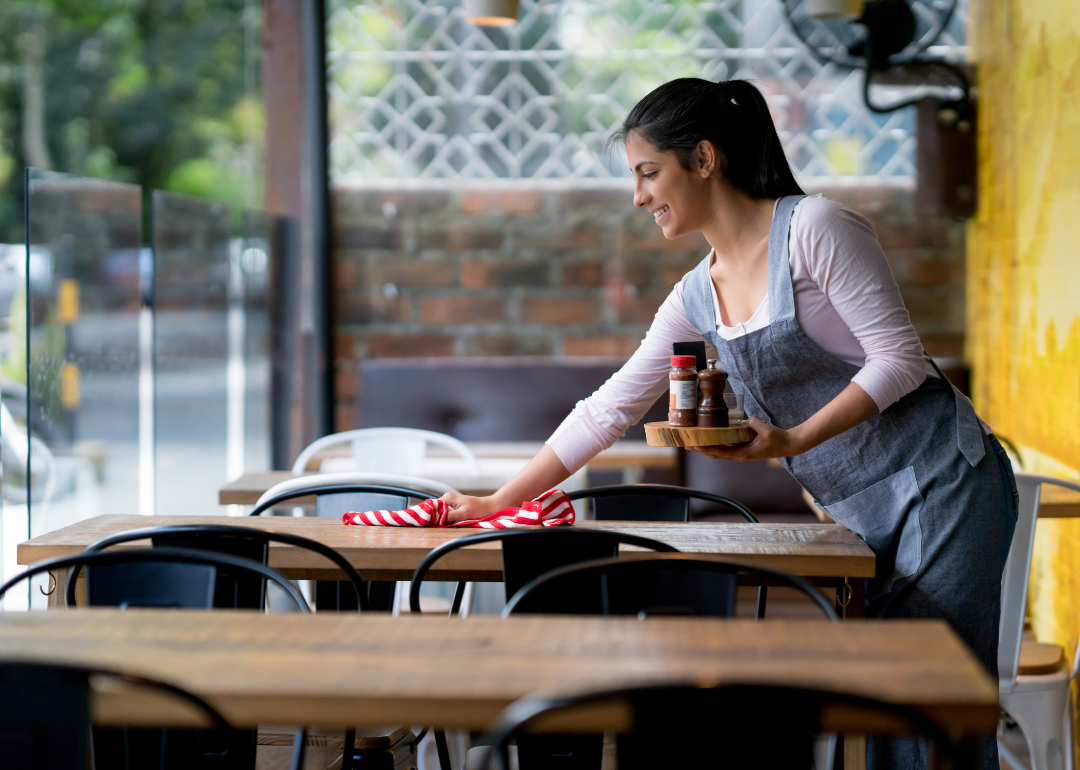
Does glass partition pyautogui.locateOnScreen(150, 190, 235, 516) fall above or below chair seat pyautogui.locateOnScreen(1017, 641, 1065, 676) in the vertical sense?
above

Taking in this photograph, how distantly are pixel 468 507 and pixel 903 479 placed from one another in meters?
0.85

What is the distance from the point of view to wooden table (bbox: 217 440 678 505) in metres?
3.00

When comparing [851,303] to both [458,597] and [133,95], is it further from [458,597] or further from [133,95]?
[133,95]

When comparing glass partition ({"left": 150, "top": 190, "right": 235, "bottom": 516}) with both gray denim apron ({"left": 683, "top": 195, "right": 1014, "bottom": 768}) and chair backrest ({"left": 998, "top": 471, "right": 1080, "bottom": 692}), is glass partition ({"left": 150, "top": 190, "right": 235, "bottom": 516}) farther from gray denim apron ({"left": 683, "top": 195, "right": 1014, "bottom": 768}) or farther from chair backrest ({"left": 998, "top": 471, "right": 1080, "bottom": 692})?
chair backrest ({"left": 998, "top": 471, "right": 1080, "bottom": 692})

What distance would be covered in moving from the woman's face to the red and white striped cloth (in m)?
0.57

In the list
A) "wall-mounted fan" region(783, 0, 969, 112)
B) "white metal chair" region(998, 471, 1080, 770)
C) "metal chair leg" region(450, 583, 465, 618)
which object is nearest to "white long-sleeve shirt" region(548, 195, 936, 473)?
"metal chair leg" region(450, 583, 465, 618)

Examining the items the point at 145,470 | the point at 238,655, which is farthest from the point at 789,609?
the point at 238,655

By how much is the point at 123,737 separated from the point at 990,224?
364cm

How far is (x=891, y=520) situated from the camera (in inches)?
74.9

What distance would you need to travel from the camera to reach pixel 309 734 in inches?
81.4

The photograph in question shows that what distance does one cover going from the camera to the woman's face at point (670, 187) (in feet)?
6.58

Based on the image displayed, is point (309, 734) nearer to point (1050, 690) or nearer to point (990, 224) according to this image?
point (1050, 690)

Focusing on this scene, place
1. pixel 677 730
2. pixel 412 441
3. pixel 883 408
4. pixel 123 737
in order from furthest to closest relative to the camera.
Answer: pixel 412 441
pixel 883 408
pixel 123 737
pixel 677 730

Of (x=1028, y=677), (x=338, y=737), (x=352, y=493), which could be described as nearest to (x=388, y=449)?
(x=352, y=493)
